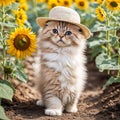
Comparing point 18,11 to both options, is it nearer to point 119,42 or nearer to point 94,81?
point 119,42

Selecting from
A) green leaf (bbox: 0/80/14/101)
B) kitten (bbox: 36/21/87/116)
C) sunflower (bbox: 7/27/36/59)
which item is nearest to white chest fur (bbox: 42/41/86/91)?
kitten (bbox: 36/21/87/116)

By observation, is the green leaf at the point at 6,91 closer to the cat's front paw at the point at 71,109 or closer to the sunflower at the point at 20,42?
the sunflower at the point at 20,42

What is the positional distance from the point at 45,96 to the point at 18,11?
3.37 ft

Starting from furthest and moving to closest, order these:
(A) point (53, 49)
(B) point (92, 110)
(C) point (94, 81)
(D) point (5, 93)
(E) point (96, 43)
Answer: (C) point (94, 81)
(E) point (96, 43)
(B) point (92, 110)
(A) point (53, 49)
(D) point (5, 93)

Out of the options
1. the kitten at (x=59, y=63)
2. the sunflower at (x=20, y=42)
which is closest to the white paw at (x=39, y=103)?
the kitten at (x=59, y=63)

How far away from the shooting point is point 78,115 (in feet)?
18.0

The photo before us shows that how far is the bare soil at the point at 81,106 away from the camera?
5328 mm

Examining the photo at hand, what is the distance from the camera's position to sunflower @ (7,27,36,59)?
209 inches

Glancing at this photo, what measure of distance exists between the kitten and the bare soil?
0.17 meters

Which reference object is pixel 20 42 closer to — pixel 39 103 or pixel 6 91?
pixel 6 91

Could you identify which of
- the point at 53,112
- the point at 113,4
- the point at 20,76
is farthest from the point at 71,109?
the point at 113,4

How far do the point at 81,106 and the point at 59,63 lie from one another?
0.79m

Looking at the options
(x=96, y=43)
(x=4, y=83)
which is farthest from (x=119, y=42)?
(x=4, y=83)

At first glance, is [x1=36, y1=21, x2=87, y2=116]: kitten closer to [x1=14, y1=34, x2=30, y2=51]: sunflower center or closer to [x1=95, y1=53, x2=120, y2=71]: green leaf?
[x1=14, y1=34, x2=30, y2=51]: sunflower center
